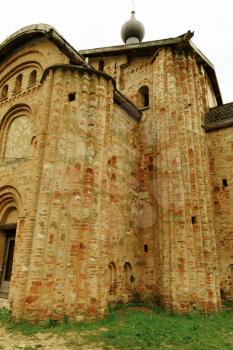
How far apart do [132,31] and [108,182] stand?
14.8 metres

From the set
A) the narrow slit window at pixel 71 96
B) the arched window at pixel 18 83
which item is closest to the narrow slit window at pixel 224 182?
the narrow slit window at pixel 71 96

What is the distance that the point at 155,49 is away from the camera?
15.1 meters

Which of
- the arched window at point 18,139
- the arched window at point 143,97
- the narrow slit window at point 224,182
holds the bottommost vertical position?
the narrow slit window at point 224,182

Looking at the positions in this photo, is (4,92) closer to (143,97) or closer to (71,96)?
(71,96)

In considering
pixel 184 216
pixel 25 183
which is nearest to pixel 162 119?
pixel 184 216

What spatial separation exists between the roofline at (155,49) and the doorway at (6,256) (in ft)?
36.8

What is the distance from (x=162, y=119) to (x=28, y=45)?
7.27 m

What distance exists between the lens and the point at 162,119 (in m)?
13.3

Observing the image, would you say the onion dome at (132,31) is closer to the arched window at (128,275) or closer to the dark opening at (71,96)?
the dark opening at (71,96)

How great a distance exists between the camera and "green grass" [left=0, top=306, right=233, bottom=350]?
6.57 metres

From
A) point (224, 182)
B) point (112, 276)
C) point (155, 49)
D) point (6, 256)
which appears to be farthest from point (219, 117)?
point (6, 256)

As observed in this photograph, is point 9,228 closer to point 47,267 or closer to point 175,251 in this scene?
point 47,267

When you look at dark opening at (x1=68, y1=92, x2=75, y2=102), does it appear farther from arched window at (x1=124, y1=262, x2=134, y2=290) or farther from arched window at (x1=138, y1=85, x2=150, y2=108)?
arched window at (x1=124, y1=262, x2=134, y2=290)

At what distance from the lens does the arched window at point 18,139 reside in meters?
11.8
